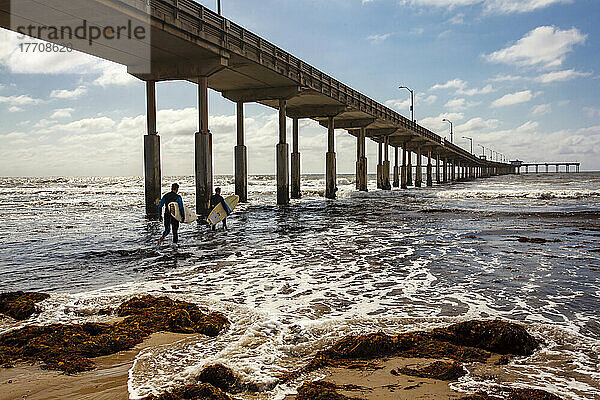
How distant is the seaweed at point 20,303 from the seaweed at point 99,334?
856 millimetres

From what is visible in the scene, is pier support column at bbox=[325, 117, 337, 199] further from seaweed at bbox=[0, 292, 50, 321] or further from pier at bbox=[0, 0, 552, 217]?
seaweed at bbox=[0, 292, 50, 321]

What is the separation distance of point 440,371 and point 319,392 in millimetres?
1253

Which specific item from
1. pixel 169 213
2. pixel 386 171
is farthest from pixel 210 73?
pixel 386 171

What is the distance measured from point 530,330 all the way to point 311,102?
121 feet

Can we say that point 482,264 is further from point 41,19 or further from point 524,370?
point 41,19

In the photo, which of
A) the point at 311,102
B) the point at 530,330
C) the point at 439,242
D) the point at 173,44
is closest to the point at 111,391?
the point at 530,330

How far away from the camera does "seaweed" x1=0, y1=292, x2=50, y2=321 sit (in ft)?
21.4

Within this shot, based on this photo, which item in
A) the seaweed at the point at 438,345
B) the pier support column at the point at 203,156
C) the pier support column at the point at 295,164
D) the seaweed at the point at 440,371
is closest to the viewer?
the seaweed at the point at 440,371

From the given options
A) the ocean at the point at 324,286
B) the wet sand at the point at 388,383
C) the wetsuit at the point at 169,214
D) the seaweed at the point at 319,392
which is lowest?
the ocean at the point at 324,286

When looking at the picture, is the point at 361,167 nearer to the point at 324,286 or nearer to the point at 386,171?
the point at 386,171

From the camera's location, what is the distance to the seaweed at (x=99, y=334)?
4.88 m

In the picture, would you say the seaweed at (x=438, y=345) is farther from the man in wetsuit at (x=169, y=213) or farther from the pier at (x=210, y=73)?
the pier at (x=210, y=73)

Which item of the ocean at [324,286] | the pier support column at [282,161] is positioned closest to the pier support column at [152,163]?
the ocean at [324,286]

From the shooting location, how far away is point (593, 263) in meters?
10.2
